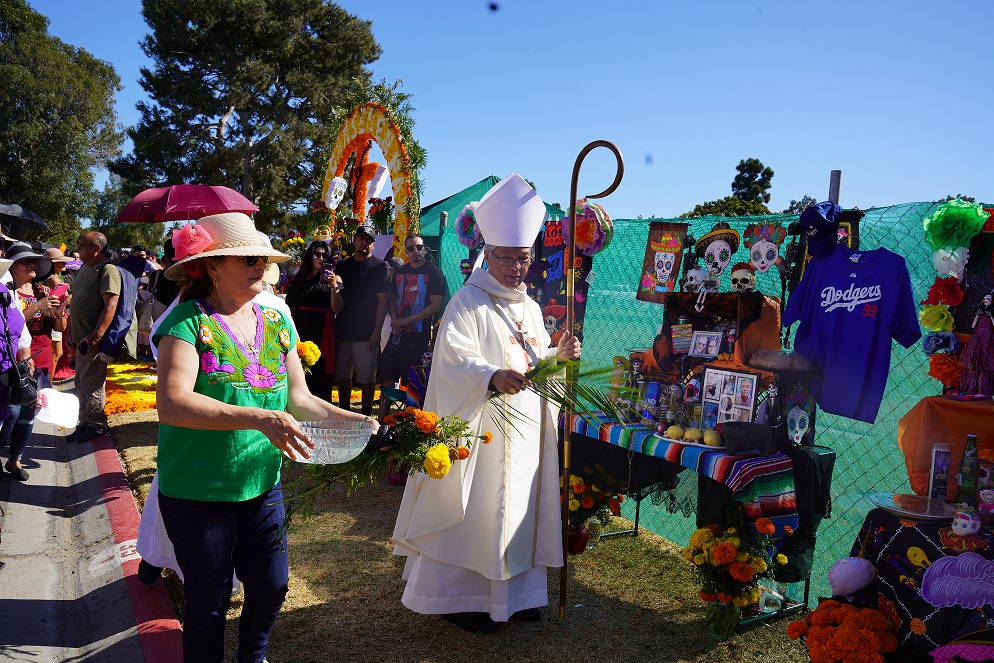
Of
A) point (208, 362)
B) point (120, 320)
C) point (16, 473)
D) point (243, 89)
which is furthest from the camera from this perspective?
point (243, 89)

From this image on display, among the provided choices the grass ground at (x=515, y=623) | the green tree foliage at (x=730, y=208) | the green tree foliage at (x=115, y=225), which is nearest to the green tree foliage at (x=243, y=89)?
the green tree foliage at (x=115, y=225)

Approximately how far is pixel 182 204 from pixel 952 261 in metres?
7.83

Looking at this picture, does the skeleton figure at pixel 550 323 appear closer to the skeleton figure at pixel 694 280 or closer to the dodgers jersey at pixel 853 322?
the skeleton figure at pixel 694 280

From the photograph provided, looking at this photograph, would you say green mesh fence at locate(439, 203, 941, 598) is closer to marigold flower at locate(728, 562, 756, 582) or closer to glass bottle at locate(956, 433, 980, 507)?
glass bottle at locate(956, 433, 980, 507)

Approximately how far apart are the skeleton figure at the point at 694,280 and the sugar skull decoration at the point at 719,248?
5 centimetres

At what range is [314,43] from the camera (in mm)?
33219

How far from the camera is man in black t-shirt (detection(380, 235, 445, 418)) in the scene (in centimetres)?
738

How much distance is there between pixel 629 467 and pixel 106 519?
3896 mm

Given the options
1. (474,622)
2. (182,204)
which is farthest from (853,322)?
(182,204)

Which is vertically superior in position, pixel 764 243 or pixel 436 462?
pixel 764 243

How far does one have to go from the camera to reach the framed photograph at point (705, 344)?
13.8ft

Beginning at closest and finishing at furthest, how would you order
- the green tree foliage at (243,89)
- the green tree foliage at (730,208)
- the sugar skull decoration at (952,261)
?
the sugar skull decoration at (952,261), the green tree foliage at (730,208), the green tree foliage at (243,89)

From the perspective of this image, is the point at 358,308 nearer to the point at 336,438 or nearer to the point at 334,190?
the point at 334,190

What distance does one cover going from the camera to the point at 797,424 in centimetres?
372
